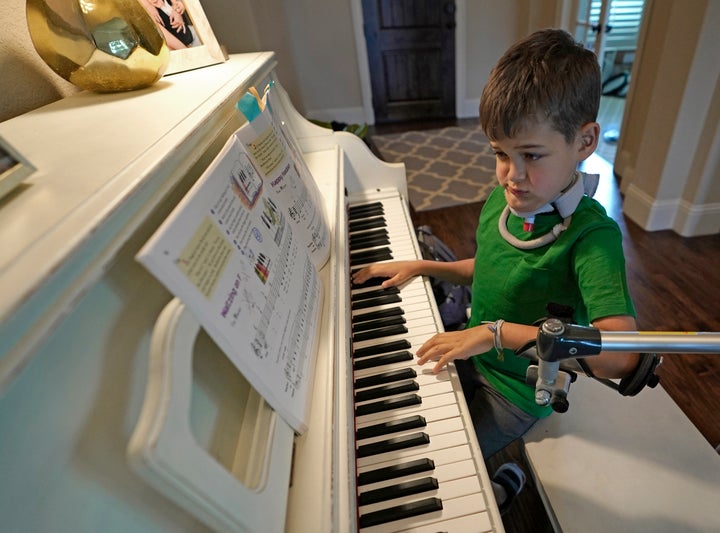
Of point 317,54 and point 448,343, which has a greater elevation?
point 317,54

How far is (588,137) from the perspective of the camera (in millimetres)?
776

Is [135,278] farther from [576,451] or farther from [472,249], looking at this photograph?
[472,249]

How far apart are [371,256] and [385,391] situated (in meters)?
0.56

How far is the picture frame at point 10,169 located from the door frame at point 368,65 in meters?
4.88

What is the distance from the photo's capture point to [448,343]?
0.89 m

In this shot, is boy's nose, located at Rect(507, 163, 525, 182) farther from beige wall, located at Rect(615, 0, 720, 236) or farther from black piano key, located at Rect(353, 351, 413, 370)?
beige wall, located at Rect(615, 0, 720, 236)

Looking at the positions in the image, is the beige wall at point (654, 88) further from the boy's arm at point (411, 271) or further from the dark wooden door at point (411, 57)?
the boy's arm at point (411, 271)

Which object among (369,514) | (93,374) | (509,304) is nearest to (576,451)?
(509,304)

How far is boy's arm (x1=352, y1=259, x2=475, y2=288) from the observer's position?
1179 mm

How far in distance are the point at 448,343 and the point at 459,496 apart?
0.32 metres

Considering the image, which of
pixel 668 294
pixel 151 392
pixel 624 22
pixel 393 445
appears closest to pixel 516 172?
pixel 393 445

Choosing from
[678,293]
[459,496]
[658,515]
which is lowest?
[678,293]

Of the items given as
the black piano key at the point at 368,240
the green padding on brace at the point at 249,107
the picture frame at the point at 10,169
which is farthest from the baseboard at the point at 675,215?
the picture frame at the point at 10,169

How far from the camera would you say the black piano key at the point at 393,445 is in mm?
765
